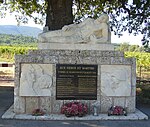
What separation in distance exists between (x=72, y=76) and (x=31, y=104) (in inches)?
52.1

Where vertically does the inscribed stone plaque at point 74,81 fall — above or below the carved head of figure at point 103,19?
below

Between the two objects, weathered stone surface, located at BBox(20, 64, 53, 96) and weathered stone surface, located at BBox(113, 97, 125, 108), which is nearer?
weathered stone surface, located at BBox(20, 64, 53, 96)

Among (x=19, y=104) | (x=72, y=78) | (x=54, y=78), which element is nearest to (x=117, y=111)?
(x=72, y=78)

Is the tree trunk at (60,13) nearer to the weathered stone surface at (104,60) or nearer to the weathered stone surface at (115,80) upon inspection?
the weathered stone surface at (104,60)

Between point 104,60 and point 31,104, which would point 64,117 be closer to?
point 31,104

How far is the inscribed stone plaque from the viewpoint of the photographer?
26.1 ft

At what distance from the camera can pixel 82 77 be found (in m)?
8.00

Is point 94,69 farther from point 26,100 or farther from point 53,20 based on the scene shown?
point 53,20

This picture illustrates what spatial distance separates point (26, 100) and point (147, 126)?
10.4 feet

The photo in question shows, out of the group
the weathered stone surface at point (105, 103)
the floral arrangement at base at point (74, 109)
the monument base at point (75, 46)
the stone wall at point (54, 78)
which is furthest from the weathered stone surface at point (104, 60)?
the floral arrangement at base at point (74, 109)

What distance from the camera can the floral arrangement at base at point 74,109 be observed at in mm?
7543

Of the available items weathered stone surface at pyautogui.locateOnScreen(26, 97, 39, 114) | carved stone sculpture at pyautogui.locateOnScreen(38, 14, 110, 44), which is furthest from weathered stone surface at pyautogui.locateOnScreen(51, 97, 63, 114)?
carved stone sculpture at pyautogui.locateOnScreen(38, 14, 110, 44)

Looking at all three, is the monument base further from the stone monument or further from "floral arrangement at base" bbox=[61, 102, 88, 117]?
"floral arrangement at base" bbox=[61, 102, 88, 117]

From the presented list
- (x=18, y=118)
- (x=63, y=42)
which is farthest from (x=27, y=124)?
(x=63, y=42)
